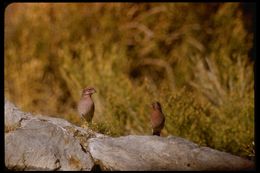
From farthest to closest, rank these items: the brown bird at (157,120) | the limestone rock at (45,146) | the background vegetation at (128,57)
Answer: the background vegetation at (128,57)
the brown bird at (157,120)
the limestone rock at (45,146)

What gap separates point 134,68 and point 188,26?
4.59 ft

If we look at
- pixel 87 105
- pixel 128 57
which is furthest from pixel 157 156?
pixel 128 57

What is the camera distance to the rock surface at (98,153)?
880 cm

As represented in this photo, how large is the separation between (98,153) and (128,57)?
7.71 metres

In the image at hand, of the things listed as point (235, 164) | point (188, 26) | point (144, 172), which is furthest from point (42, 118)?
point (188, 26)

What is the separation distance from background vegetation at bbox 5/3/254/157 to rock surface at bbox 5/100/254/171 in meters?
3.47

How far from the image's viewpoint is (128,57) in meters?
16.5

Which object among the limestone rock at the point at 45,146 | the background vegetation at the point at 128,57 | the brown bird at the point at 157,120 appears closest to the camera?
the limestone rock at the point at 45,146

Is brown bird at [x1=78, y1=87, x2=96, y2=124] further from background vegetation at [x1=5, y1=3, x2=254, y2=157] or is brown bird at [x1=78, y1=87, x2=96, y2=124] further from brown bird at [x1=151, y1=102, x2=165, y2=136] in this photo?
background vegetation at [x1=5, y1=3, x2=254, y2=157]

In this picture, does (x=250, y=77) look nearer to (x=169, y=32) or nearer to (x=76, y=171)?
(x=169, y=32)

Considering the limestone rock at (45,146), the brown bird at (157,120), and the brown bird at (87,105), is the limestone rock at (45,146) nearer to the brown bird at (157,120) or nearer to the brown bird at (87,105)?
the brown bird at (87,105)

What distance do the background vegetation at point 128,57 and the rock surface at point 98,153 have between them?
11.4ft

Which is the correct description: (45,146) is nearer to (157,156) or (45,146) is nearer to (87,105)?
(87,105)

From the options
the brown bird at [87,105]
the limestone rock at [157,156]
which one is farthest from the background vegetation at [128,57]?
the limestone rock at [157,156]
